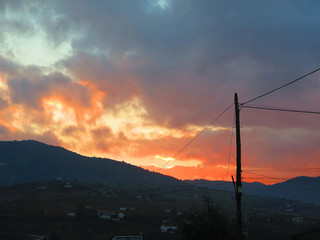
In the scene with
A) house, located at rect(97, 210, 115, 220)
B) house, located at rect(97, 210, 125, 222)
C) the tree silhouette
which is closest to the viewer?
the tree silhouette

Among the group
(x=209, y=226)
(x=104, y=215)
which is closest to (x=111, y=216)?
(x=104, y=215)

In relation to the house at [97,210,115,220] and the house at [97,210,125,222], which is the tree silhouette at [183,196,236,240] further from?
the house at [97,210,115,220]

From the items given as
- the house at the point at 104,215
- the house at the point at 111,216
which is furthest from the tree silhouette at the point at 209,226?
the house at the point at 104,215

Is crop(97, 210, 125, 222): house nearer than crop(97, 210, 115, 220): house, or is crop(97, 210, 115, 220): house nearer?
crop(97, 210, 125, 222): house

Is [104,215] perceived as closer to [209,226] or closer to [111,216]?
[111,216]

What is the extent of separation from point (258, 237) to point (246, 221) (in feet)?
169

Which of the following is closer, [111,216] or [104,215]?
[111,216]

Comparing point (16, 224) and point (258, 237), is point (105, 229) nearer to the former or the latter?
point (16, 224)

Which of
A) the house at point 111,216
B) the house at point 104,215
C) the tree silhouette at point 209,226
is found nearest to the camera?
the tree silhouette at point 209,226

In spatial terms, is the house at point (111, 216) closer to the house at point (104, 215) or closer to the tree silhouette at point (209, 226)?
the house at point (104, 215)

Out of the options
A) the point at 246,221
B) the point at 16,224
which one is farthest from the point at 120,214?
the point at 246,221

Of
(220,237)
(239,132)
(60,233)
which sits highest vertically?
(239,132)

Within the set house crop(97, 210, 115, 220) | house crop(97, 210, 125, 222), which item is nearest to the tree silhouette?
house crop(97, 210, 125, 222)

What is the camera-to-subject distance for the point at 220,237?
28.1 meters
